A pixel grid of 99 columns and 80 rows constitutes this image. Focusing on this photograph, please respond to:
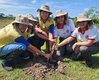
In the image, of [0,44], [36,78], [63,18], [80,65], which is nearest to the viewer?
[36,78]

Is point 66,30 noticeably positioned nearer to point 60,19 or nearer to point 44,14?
point 60,19

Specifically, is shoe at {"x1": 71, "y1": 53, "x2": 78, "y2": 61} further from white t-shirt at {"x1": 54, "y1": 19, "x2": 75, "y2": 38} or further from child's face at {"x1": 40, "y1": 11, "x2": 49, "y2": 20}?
child's face at {"x1": 40, "y1": 11, "x2": 49, "y2": 20}

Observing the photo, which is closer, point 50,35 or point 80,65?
point 80,65

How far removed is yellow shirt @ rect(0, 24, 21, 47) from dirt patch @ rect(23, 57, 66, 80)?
0.81 metres

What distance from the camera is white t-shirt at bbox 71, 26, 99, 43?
7.03 m

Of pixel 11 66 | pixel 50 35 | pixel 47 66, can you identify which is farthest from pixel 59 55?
pixel 11 66

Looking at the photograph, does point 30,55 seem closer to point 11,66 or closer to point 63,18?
point 11,66

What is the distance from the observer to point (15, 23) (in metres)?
6.59

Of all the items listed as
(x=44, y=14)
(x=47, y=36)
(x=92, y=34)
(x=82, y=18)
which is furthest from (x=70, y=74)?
(x=44, y=14)

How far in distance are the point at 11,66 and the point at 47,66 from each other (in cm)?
89

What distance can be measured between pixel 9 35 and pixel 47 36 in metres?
1.87

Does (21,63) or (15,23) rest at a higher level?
(15,23)

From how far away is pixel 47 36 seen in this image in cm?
823

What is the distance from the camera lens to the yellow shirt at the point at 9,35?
6520 millimetres
